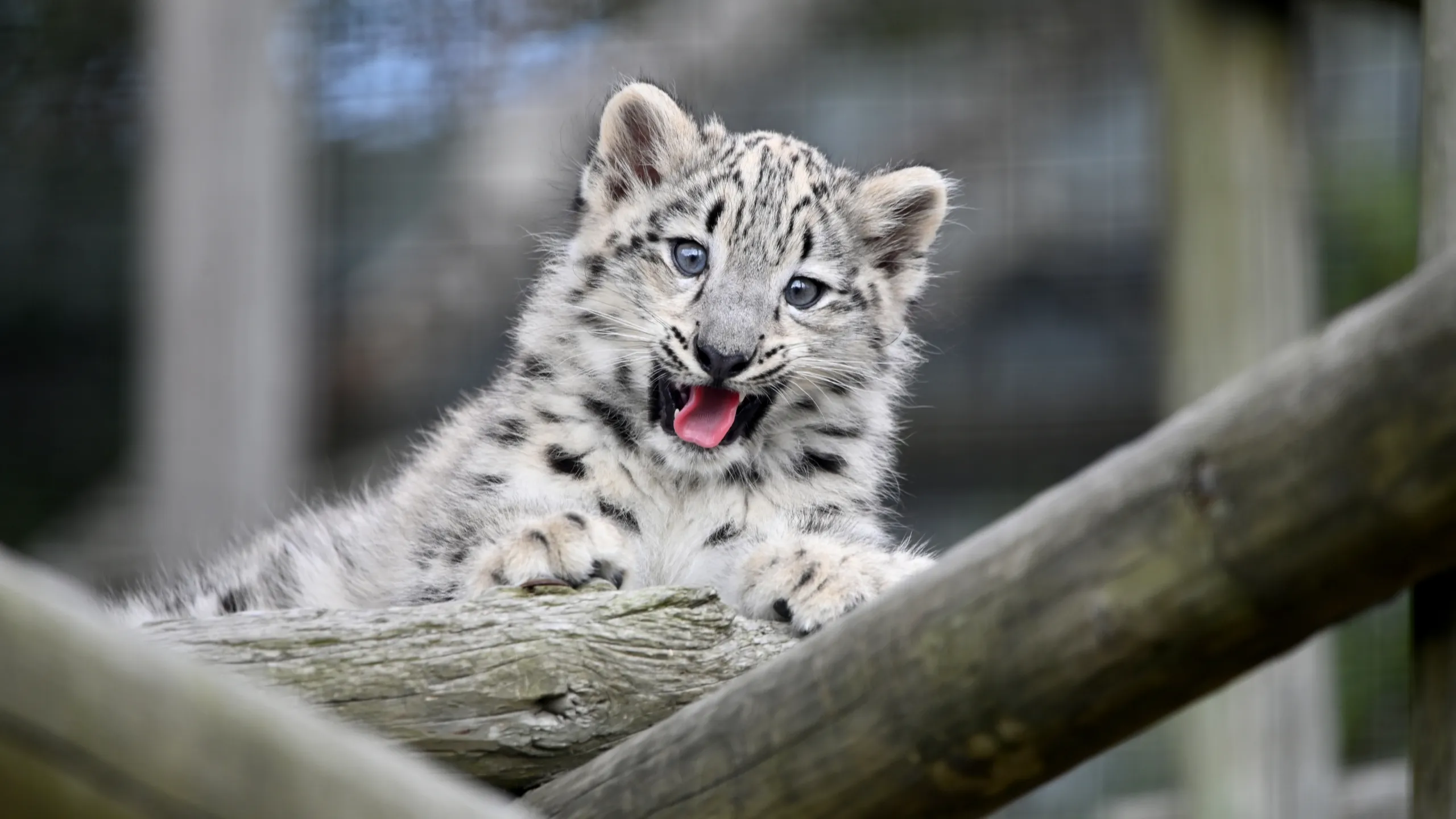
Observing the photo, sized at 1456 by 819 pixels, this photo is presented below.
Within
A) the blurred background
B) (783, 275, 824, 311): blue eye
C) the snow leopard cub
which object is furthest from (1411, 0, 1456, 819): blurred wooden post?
the blurred background

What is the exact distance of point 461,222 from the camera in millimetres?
6043

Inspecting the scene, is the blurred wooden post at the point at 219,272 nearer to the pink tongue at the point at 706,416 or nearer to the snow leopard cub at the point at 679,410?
the snow leopard cub at the point at 679,410

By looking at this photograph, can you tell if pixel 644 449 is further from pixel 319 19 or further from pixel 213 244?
pixel 319 19

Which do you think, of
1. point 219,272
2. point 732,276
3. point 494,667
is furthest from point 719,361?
point 219,272

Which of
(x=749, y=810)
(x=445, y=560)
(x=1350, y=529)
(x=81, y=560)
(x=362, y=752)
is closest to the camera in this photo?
(x=362, y=752)

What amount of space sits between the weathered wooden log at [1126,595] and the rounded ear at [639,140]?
1861 millimetres

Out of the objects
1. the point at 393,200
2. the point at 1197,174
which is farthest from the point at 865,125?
the point at 1197,174

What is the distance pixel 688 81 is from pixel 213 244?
1.86 metres

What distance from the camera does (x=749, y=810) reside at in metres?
1.96

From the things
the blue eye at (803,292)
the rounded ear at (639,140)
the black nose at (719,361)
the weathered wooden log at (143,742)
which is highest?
the weathered wooden log at (143,742)

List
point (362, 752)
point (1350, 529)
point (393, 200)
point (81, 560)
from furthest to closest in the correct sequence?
point (393, 200) → point (81, 560) → point (1350, 529) → point (362, 752)

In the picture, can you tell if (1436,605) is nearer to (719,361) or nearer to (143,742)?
(719,361)

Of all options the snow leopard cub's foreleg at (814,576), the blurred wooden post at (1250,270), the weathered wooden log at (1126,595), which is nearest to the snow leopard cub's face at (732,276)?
the snow leopard cub's foreleg at (814,576)

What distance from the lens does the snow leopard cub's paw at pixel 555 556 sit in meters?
2.90
